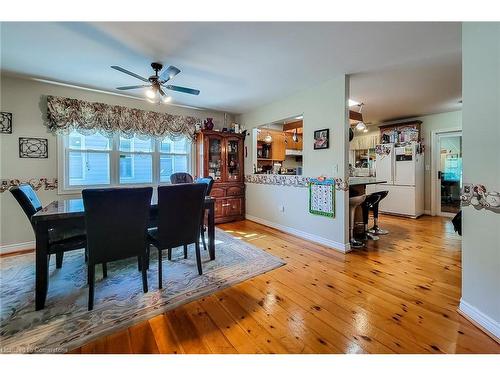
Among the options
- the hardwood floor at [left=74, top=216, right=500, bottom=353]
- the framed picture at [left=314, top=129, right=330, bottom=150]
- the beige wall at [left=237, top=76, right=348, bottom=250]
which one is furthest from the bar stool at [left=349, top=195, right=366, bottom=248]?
the framed picture at [left=314, top=129, right=330, bottom=150]

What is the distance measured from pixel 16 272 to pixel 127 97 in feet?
9.21

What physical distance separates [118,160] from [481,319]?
462 centimetres

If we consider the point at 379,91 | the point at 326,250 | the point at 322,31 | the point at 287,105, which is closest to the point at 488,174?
the point at 322,31

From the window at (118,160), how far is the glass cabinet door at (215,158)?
43 cm

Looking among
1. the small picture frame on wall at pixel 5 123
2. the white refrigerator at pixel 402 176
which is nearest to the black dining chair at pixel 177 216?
the small picture frame on wall at pixel 5 123

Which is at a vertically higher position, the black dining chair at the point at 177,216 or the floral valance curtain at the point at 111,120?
the floral valance curtain at the point at 111,120

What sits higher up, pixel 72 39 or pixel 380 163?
pixel 72 39

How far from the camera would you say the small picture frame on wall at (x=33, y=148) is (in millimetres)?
3078

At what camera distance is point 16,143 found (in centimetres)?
304

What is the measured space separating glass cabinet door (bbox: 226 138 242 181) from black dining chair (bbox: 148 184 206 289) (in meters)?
Answer: 2.48

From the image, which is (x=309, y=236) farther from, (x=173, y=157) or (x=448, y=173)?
(x=448, y=173)

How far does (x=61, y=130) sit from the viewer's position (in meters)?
3.28

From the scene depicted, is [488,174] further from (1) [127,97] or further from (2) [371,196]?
(1) [127,97]

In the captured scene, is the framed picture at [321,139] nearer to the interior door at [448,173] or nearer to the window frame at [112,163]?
the window frame at [112,163]
